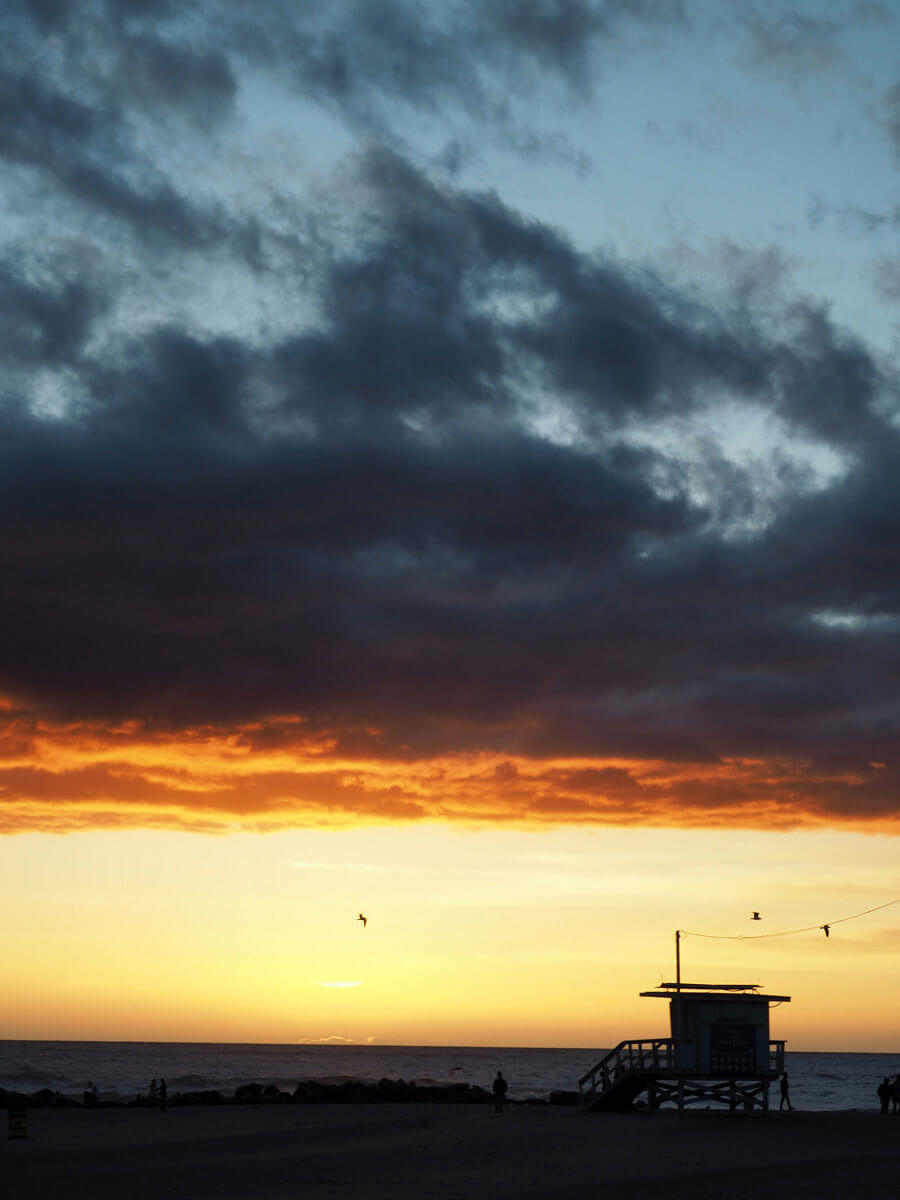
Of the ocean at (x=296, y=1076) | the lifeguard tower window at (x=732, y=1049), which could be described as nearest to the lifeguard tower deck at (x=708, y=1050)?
the lifeguard tower window at (x=732, y=1049)

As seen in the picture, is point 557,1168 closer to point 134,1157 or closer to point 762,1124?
point 134,1157

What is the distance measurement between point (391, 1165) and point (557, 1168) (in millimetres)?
4025

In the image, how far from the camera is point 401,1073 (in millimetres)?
155250

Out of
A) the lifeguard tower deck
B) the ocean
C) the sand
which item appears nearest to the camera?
the sand

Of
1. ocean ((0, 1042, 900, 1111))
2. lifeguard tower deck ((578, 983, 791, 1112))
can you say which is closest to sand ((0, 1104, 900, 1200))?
lifeguard tower deck ((578, 983, 791, 1112))

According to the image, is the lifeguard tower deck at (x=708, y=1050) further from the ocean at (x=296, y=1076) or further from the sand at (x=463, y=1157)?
the ocean at (x=296, y=1076)

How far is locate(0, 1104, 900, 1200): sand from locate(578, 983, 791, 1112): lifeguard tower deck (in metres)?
1.13

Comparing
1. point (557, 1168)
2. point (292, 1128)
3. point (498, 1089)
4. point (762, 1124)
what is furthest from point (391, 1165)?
point (498, 1089)

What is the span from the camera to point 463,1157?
33031 mm

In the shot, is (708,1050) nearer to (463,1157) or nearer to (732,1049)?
(732,1049)

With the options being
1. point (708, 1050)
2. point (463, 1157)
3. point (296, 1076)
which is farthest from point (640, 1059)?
point (296, 1076)

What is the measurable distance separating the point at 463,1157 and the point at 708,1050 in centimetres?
1572

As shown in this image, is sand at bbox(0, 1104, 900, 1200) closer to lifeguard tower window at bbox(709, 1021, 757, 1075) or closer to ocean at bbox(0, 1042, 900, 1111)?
lifeguard tower window at bbox(709, 1021, 757, 1075)

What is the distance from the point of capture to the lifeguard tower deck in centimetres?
4575
